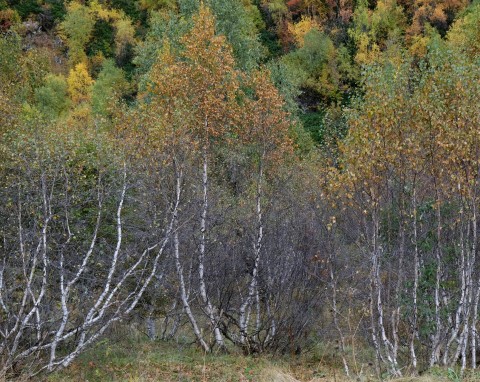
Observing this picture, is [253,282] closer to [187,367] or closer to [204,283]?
[204,283]

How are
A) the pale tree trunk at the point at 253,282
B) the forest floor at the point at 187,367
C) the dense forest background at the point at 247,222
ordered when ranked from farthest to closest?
the pale tree trunk at the point at 253,282
the dense forest background at the point at 247,222
the forest floor at the point at 187,367

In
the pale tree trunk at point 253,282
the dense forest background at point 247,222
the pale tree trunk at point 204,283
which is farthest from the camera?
the pale tree trunk at point 253,282

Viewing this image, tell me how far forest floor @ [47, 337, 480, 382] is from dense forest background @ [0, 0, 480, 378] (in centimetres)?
36

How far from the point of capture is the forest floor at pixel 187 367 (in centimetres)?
828

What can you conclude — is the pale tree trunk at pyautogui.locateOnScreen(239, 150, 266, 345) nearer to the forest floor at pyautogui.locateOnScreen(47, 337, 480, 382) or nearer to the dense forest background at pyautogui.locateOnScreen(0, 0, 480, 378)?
the dense forest background at pyautogui.locateOnScreen(0, 0, 480, 378)

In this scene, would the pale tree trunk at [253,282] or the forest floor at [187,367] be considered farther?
the pale tree trunk at [253,282]

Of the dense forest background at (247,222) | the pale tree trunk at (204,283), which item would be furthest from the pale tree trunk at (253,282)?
the pale tree trunk at (204,283)

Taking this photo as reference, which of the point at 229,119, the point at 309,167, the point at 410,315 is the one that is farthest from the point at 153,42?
the point at 410,315

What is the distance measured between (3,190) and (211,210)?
424 centimetres

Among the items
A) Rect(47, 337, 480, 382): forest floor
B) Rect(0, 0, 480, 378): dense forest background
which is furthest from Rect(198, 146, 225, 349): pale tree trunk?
Rect(47, 337, 480, 382): forest floor

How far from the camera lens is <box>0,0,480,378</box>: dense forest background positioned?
870 cm

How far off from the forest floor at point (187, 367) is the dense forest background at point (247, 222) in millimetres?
361

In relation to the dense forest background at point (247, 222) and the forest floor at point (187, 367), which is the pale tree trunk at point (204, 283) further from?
the forest floor at point (187, 367)

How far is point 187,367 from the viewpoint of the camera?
943cm
